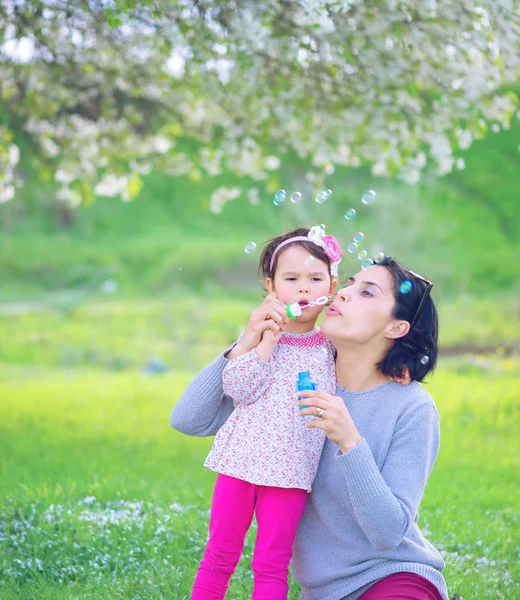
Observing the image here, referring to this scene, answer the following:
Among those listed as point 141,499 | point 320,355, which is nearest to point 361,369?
point 320,355

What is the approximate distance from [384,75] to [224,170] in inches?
585

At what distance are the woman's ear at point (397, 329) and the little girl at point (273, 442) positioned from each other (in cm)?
24

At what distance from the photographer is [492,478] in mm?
5574

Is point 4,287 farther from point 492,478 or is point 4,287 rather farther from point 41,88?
point 492,478

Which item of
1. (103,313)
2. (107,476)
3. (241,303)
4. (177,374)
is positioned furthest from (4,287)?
(107,476)

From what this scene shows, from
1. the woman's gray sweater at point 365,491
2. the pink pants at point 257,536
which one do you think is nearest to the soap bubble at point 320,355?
the woman's gray sweater at point 365,491

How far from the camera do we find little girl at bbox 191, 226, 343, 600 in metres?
2.76

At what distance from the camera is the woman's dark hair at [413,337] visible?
290 cm

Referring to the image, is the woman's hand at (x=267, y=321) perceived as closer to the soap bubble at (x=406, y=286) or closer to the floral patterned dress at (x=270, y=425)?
the floral patterned dress at (x=270, y=425)

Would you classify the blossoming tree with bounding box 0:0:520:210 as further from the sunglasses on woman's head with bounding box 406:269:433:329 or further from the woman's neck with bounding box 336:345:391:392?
the woman's neck with bounding box 336:345:391:392

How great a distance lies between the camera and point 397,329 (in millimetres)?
A: 2918

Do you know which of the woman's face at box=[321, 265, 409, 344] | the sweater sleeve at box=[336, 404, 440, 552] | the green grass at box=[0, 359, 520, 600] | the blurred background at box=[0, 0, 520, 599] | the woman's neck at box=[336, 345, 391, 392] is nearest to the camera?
the sweater sleeve at box=[336, 404, 440, 552]

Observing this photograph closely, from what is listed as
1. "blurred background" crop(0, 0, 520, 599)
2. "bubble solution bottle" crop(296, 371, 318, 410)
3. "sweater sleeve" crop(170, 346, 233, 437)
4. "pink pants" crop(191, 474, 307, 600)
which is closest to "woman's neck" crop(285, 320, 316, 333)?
"sweater sleeve" crop(170, 346, 233, 437)

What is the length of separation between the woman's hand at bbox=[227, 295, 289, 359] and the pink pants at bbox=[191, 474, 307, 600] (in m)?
0.50
